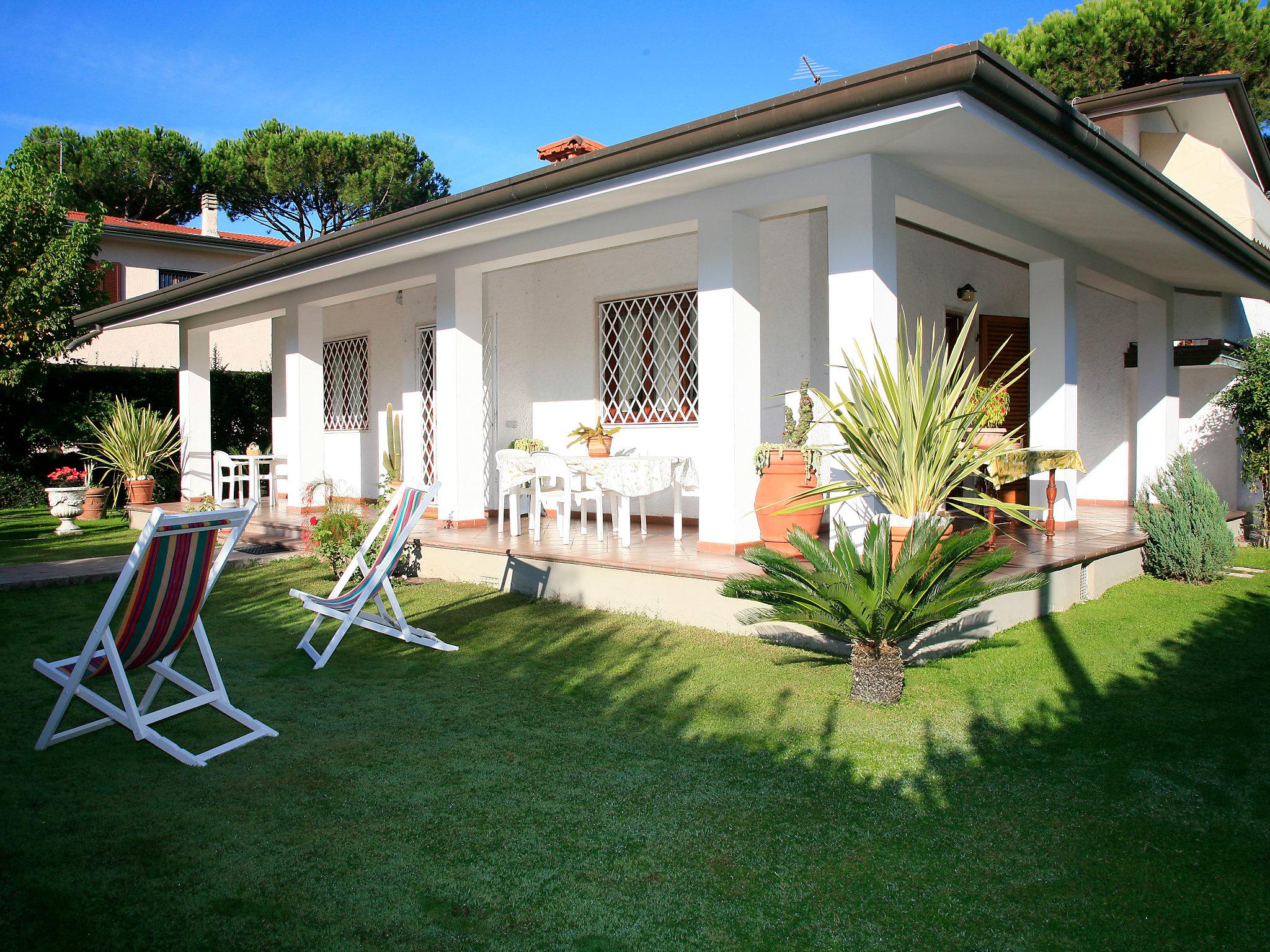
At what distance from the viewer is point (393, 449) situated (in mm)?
10648

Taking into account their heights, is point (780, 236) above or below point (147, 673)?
above

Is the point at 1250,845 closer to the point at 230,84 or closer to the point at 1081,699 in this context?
the point at 1081,699

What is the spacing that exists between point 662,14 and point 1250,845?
14.4 meters

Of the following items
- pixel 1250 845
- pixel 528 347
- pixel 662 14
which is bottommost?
pixel 1250 845

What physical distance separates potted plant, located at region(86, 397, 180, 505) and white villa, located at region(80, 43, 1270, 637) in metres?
0.38

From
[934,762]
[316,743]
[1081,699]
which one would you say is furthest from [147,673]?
[1081,699]

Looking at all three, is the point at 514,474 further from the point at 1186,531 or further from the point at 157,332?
the point at 157,332

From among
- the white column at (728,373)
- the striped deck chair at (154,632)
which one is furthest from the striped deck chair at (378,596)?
the white column at (728,373)

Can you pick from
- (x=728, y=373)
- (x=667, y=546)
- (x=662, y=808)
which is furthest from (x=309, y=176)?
(x=662, y=808)

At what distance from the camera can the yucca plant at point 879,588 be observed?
3.74 m

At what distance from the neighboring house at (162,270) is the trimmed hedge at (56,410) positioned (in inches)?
189

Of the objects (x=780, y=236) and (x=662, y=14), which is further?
(x=662, y=14)

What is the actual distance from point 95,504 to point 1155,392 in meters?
12.8

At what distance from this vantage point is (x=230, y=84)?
76.5 feet
